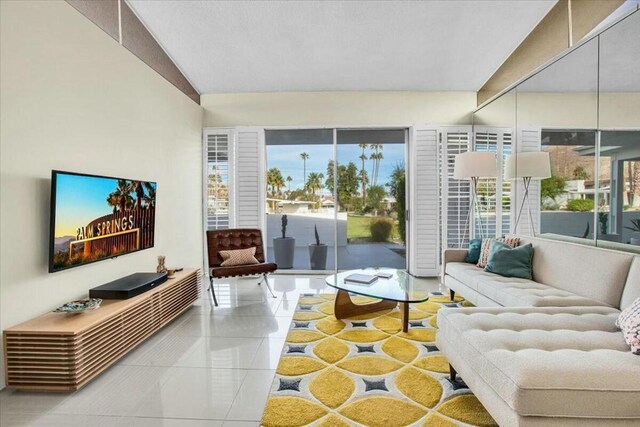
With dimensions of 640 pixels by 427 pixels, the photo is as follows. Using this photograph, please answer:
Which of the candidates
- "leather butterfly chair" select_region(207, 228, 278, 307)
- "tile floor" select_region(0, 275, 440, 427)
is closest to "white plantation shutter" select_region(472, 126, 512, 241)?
"leather butterfly chair" select_region(207, 228, 278, 307)

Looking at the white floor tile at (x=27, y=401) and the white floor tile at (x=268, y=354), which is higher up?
the white floor tile at (x=268, y=354)

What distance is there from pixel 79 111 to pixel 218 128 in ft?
9.27

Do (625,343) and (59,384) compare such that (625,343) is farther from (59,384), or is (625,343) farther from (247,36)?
(247,36)

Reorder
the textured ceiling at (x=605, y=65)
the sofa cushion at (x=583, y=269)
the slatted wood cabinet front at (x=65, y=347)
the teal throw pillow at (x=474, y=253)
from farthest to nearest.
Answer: the teal throw pillow at (x=474, y=253), the textured ceiling at (x=605, y=65), the sofa cushion at (x=583, y=269), the slatted wood cabinet front at (x=65, y=347)

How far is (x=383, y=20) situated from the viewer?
400 centimetres

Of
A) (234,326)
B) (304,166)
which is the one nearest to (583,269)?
(234,326)

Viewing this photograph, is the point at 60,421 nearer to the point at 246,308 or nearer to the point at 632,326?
the point at 246,308

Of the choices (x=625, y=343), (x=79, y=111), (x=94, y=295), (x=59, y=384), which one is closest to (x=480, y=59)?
(x=625, y=343)

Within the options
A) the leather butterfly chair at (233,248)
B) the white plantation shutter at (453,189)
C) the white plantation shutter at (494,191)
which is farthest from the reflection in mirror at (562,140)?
the leather butterfly chair at (233,248)

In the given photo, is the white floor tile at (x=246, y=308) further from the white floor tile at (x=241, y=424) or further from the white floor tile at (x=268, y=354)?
the white floor tile at (x=241, y=424)

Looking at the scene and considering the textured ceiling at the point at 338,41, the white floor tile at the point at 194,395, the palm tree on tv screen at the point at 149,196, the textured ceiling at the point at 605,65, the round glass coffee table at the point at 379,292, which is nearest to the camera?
the white floor tile at the point at 194,395

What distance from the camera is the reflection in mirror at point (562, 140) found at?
325 cm

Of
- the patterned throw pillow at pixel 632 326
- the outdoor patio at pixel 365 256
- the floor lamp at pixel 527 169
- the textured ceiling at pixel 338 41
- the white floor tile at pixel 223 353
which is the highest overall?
the textured ceiling at pixel 338 41

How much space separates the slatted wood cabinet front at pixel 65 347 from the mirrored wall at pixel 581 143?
4.10 meters
